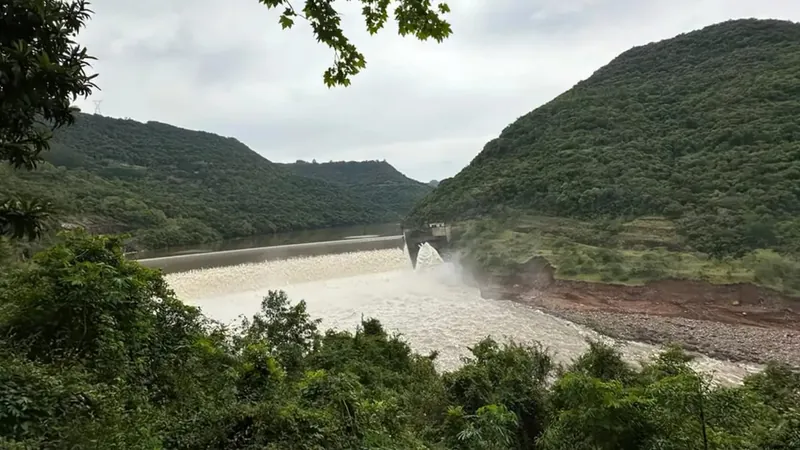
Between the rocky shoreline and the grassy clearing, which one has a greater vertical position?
the grassy clearing

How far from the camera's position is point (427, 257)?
123 feet

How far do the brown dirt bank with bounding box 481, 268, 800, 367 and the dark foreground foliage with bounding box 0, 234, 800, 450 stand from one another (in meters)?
10.5

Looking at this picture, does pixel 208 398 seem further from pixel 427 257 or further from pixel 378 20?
pixel 427 257

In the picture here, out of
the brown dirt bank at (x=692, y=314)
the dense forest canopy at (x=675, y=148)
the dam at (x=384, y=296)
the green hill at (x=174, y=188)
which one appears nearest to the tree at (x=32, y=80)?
the dam at (x=384, y=296)

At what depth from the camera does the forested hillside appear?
90875 mm

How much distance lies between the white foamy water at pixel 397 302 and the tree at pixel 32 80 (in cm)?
1466

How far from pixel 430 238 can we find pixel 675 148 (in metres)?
21.3

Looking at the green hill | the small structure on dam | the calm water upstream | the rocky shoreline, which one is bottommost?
the rocky shoreline

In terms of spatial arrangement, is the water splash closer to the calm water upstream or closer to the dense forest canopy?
the dense forest canopy

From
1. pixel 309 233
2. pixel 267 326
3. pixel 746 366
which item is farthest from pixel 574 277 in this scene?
pixel 309 233

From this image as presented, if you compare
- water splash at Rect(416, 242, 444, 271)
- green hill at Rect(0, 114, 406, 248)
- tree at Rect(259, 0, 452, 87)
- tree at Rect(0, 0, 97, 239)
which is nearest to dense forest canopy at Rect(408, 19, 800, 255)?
water splash at Rect(416, 242, 444, 271)

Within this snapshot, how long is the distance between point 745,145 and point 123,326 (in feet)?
127

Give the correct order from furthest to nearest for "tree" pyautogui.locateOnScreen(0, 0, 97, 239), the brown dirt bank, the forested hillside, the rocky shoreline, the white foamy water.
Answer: the forested hillside → the white foamy water → the brown dirt bank → the rocky shoreline → "tree" pyautogui.locateOnScreen(0, 0, 97, 239)

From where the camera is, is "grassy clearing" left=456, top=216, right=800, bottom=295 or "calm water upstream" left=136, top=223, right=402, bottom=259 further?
"calm water upstream" left=136, top=223, right=402, bottom=259
